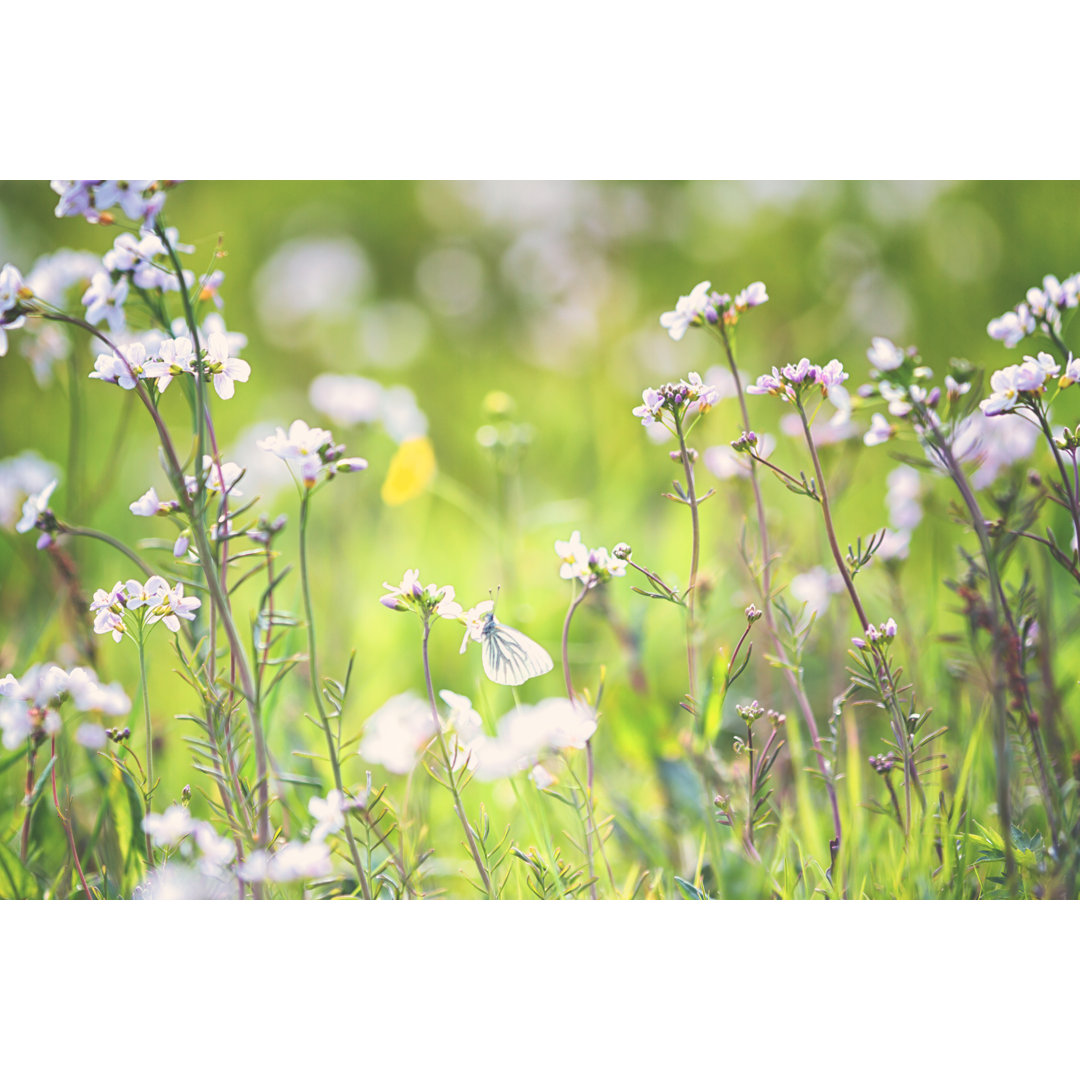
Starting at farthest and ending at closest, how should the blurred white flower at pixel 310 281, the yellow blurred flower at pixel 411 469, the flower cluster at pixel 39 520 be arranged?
the blurred white flower at pixel 310 281 → the yellow blurred flower at pixel 411 469 → the flower cluster at pixel 39 520

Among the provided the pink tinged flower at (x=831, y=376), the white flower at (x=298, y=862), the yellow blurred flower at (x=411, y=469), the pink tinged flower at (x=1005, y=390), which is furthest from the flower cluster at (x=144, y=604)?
the pink tinged flower at (x=1005, y=390)

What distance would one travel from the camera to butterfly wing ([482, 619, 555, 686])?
109 cm

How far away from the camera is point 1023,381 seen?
993 millimetres

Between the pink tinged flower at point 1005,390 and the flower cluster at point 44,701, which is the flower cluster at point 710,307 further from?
the flower cluster at point 44,701

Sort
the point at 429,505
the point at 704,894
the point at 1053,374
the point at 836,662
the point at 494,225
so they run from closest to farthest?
1. the point at 1053,374
2. the point at 704,894
3. the point at 836,662
4. the point at 494,225
5. the point at 429,505

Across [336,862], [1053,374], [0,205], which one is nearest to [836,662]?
[1053,374]

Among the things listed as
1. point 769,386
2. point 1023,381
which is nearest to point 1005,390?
point 1023,381

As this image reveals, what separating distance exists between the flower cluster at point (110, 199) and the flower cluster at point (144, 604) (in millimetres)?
433

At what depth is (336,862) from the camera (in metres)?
1.13

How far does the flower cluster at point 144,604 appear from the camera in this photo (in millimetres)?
1041

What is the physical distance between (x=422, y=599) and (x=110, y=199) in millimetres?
597

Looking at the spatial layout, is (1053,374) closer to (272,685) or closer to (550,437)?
(272,685)

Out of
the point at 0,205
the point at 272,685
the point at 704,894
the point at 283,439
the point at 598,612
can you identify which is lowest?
the point at 704,894

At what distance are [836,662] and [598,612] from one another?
394 mm
